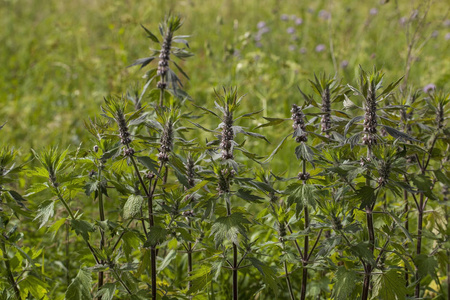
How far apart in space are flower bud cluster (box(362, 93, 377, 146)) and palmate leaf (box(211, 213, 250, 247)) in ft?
1.64

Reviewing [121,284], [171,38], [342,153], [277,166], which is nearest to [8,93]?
[277,166]

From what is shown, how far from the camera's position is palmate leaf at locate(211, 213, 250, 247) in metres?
1.45

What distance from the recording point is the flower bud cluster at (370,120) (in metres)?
1.51

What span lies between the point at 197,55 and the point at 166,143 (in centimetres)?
479

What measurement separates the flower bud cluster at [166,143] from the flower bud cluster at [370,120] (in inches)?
26.3

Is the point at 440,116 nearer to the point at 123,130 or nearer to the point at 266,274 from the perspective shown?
the point at 266,274

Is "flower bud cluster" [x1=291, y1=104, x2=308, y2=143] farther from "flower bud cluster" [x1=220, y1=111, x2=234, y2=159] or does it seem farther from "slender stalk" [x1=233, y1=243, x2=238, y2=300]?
"slender stalk" [x1=233, y1=243, x2=238, y2=300]

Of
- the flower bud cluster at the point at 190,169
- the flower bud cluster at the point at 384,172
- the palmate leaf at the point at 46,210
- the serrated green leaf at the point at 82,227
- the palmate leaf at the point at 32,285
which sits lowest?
the palmate leaf at the point at 32,285

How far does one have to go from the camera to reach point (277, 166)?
386 cm

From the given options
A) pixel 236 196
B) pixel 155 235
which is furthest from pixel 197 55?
pixel 155 235

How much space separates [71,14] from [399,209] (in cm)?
726

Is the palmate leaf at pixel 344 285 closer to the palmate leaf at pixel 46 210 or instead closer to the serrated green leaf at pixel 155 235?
the serrated green leaf at pixel 155 235

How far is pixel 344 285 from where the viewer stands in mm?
1511

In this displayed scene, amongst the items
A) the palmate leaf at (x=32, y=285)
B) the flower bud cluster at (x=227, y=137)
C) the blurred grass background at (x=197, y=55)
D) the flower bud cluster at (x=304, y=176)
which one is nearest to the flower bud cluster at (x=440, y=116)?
the flower bud cluster at (x=304, y=176)
